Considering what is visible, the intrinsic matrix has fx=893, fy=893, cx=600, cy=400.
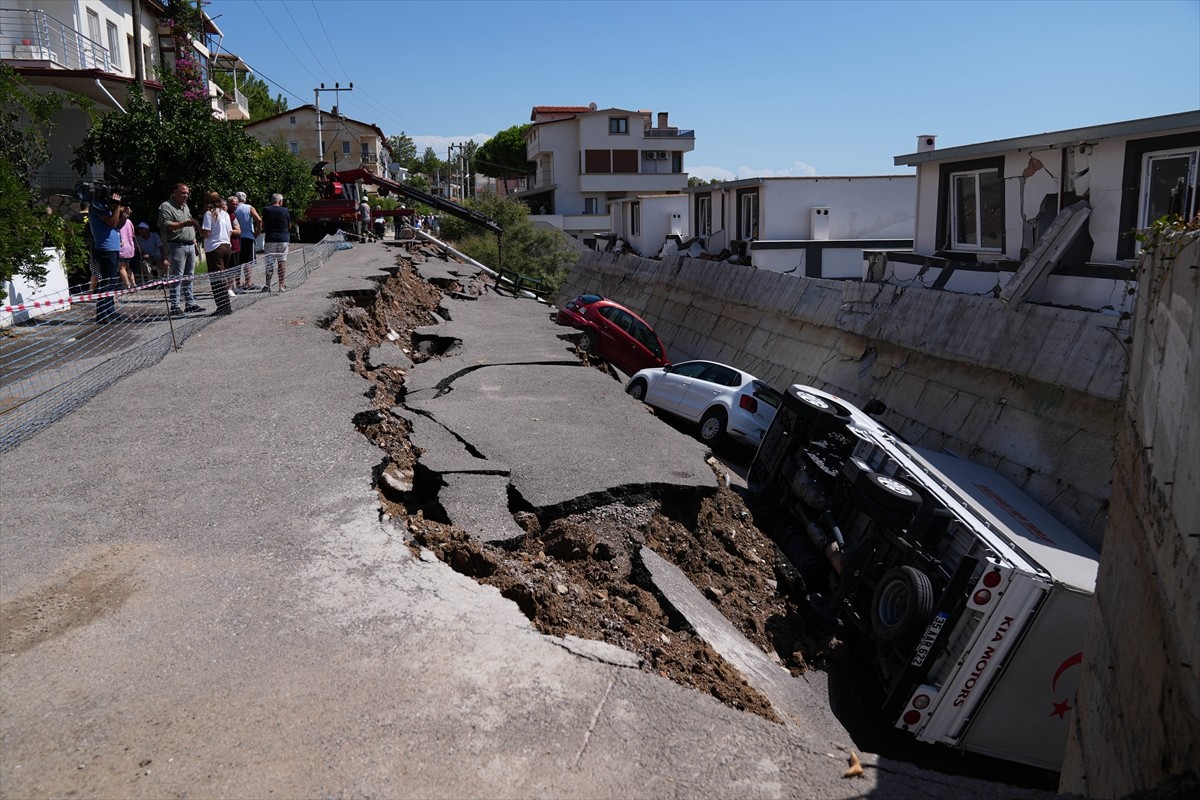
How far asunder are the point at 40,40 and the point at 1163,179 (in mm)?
24995

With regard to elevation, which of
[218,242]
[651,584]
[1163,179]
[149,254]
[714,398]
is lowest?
[714,398]

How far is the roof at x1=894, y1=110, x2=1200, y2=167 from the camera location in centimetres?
1234

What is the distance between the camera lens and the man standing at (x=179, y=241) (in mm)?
12250

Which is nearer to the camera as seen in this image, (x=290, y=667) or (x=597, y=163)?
(x=290, y=667)

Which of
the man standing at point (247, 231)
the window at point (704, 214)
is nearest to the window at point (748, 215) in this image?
the window at point (704, 214)

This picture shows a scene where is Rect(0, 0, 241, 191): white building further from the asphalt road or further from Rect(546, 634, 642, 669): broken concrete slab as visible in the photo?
Rect(546, 634, 642, 669): broken concrete slab

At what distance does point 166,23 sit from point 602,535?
32724mm

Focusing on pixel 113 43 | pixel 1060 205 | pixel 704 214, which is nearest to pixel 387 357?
pixel 1060 205

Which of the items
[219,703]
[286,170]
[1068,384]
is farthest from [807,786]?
[286,170]

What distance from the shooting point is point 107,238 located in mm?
12398

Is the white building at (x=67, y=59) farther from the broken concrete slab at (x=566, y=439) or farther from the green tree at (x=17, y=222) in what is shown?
the broken concrete slab at (x=566, y=439)

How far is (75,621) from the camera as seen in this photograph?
4.42 metres

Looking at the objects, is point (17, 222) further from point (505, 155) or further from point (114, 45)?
point (505, 155)

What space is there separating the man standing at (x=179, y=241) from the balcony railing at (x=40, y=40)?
1338 centimetres
